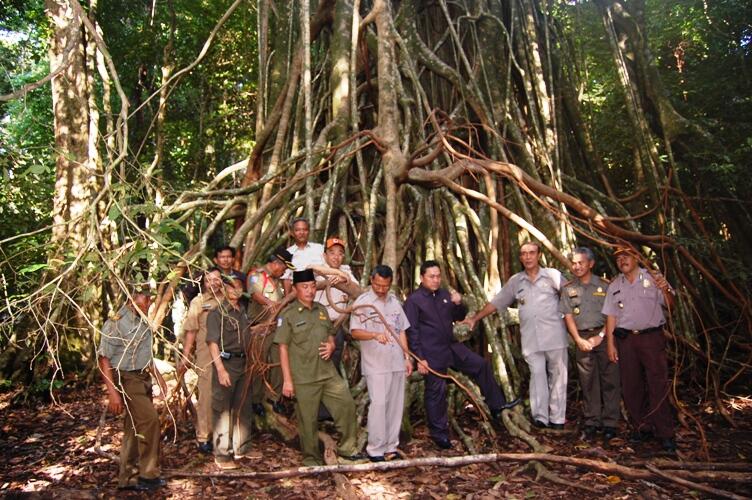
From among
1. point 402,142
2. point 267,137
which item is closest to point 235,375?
point 402,142

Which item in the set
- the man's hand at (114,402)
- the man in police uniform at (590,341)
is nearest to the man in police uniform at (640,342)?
the man in police uniform at (590,341)

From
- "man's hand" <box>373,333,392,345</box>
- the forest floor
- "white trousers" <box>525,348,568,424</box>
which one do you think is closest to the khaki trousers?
the forest floor

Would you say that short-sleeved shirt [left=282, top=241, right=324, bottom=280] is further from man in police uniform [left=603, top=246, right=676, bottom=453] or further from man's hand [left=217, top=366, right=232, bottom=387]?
man in police uniform [left=603, top=246, right=676, bottom=453]

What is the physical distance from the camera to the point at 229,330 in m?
4.71

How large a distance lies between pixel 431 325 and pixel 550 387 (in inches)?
44.2

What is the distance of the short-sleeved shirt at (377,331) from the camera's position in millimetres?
4457

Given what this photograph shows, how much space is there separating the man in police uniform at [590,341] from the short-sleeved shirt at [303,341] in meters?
1.98

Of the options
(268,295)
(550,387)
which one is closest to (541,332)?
(550,387)

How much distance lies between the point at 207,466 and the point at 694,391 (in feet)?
14.7

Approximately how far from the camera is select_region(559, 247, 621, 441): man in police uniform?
15.9 ft

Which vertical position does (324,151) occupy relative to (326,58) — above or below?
below

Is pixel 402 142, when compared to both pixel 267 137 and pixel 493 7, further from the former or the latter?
pixel 493 7

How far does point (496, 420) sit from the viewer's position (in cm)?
493

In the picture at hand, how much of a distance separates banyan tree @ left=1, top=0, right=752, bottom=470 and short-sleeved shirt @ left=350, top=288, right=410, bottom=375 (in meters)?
0.43
